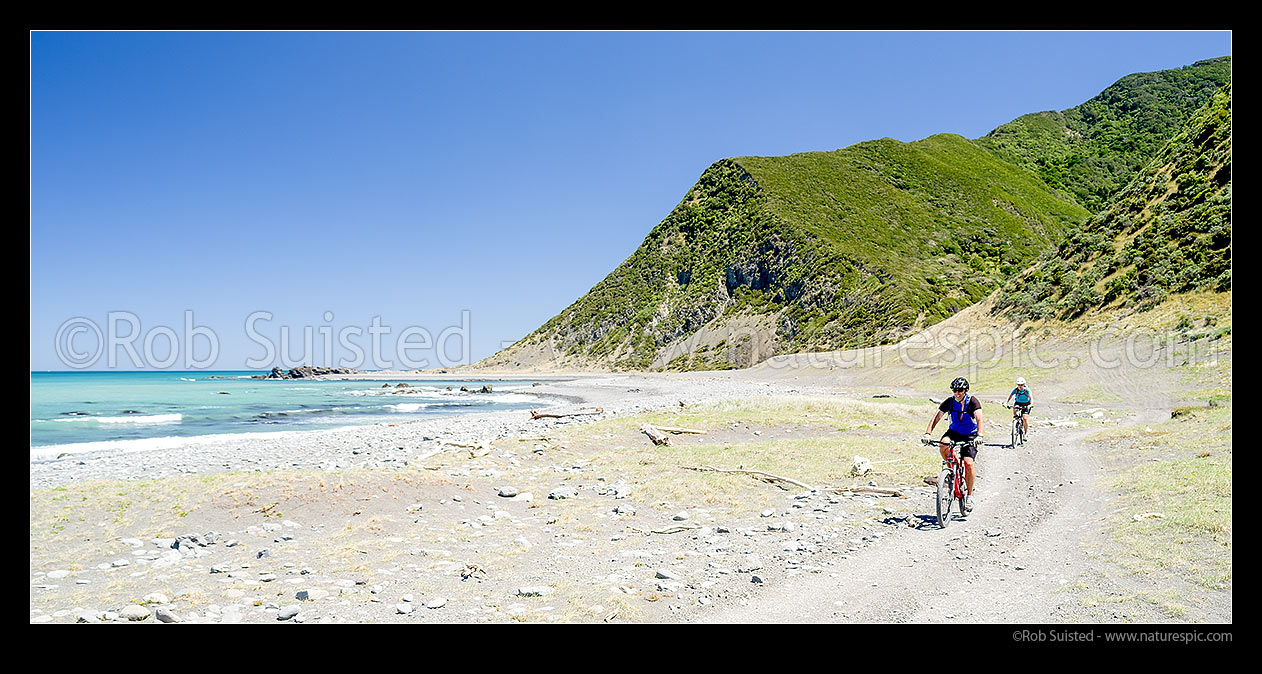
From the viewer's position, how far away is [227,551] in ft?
27.3

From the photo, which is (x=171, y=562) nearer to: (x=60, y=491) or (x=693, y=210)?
(x=60, y=491)

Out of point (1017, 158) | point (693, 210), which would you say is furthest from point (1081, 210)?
point (693, 210)

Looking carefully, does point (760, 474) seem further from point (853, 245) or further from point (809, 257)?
point (853, 245)

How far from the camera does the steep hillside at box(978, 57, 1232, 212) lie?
458 ft

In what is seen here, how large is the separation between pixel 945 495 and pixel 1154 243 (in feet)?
159

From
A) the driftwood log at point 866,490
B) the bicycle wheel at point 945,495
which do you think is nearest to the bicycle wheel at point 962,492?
the bicycle wheel at point 945,495

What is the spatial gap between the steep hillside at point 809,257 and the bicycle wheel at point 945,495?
66.1 meters

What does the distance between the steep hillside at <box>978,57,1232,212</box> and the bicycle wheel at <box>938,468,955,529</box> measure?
487 feet

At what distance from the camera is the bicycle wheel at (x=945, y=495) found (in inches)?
347

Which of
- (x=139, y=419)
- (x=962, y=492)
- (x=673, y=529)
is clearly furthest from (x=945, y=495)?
(x=139, y=419)

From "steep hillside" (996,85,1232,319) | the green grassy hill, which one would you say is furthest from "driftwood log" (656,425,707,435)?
the green grassy hill

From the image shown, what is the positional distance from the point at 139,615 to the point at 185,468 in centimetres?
1392

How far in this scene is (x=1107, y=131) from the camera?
157250mm

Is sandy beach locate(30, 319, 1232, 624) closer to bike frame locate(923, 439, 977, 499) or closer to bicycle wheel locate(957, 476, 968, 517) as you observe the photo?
bicycle wheel locate(957, 476, 968, 517)
